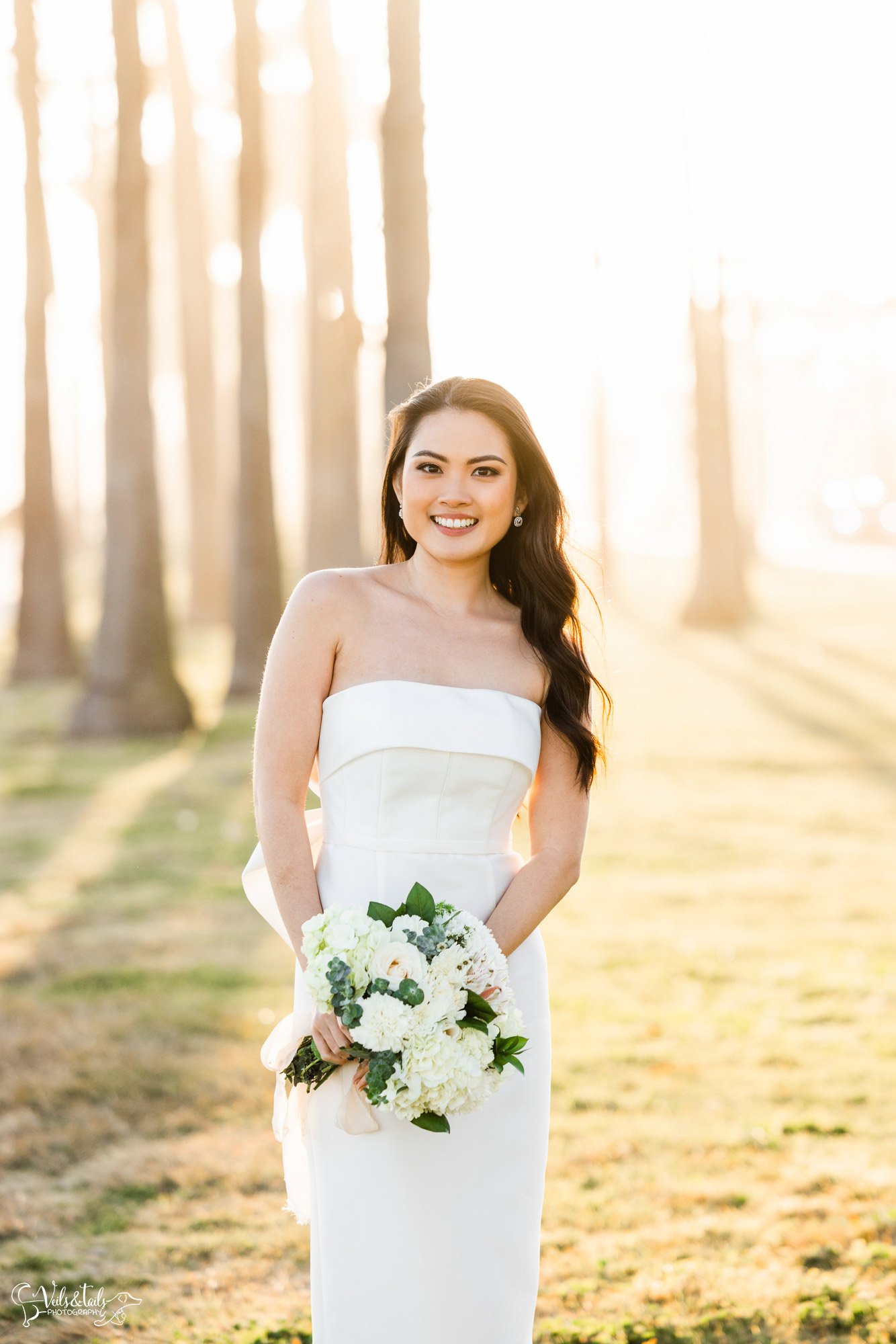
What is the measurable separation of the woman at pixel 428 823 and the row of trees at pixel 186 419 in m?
12.1

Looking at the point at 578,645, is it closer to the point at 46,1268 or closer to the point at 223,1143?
the point at 46,1268

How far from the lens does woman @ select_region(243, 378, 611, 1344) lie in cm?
310

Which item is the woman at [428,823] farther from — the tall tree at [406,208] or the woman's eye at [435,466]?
the tall tree at [406,208]

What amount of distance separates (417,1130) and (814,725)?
48.8 ft

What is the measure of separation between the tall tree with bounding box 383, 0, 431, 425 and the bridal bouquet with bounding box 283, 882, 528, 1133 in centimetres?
538

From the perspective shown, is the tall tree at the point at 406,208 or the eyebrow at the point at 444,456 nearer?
the eyebrow at the point at 444,456

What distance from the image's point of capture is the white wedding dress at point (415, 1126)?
122 inches

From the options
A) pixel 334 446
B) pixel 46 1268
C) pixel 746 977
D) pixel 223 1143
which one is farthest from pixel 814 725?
pixel 46 1268

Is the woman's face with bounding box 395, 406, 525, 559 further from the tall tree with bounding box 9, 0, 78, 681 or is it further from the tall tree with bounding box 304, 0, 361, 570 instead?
the tall tree with bounding box 9, 0, 78, 681

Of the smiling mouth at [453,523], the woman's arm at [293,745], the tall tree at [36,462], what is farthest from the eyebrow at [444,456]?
the tall tree at [36,462]

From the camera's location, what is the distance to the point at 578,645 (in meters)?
3.57

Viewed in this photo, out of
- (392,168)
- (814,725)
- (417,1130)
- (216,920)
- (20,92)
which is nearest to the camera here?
(417,1130)

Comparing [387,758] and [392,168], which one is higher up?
[392,168]

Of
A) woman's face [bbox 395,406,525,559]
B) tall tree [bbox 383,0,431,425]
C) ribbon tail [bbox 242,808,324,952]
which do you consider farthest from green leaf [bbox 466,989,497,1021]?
tall tree [bbox 383,0,431,425]
